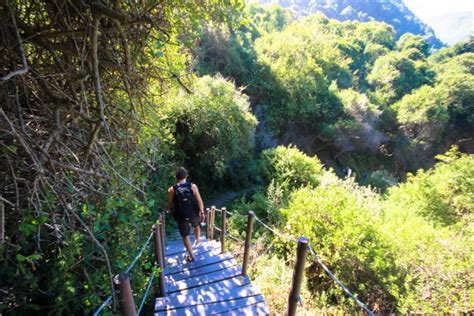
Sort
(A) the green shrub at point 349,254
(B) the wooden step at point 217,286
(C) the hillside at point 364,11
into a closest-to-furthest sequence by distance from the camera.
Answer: (B) the wooden step at point 217,286
(A) the green shrub at point 349,254
(C) the hillside at point 364,11

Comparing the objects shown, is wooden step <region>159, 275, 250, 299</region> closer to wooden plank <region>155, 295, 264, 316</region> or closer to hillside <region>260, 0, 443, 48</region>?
wooden plank <region>155, 295, 264, 316</region>

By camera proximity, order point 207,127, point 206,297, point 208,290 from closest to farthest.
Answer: point 206,297
point 208,290
point 207,127

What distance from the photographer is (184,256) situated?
4359 mm

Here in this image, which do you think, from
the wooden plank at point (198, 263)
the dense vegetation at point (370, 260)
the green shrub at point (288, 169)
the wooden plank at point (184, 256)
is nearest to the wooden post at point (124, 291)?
the wooden plank at point (198, 263)

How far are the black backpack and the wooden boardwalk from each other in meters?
0.76

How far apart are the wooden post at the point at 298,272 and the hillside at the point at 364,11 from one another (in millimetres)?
75406

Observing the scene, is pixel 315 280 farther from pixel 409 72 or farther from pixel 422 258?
pixel 409 72

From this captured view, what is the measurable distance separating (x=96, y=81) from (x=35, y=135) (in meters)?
0.70

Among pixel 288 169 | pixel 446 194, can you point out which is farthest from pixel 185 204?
pixel 446 194

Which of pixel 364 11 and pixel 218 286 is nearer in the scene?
pixel 218 286

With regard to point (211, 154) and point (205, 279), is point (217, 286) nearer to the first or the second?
point (205, 279)

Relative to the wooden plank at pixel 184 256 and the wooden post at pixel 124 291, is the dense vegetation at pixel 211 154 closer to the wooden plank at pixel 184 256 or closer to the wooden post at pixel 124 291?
the wooden post at pixel 124 291

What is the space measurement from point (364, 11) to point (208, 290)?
8882 centimetres

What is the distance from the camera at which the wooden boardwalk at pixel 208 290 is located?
292cm
